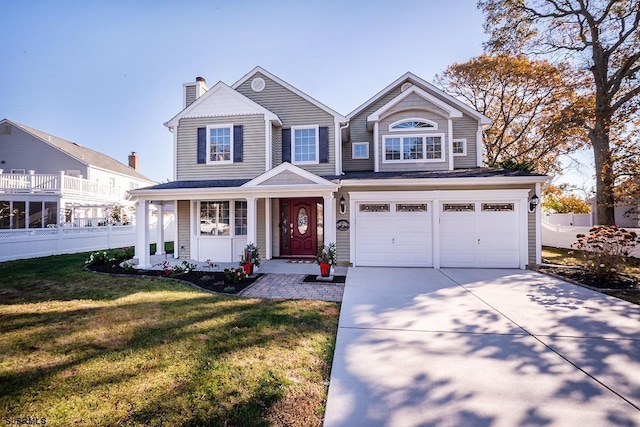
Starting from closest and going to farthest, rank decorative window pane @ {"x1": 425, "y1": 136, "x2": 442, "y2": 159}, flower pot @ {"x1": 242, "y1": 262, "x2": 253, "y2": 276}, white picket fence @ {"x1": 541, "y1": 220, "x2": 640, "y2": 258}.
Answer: flower pot @ {"x1": 242, "y1": 262, "x2": 253, "y2": 276}
decorative window pane @ {"x1": 425, "y1": 136, "x2": 442, "y2": 159}
white picket fence @ {"x1": 541, "y1": 220, "x2": 640, "y2": 258}

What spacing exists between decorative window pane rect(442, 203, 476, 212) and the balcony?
20.1 meters

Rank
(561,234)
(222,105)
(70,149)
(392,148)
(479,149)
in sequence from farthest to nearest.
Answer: (70,149)
(561,234)
(479,149)
(392,148)
(222,105)

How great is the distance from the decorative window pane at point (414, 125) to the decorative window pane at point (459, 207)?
3439mm

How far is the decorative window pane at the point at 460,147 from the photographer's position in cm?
1145

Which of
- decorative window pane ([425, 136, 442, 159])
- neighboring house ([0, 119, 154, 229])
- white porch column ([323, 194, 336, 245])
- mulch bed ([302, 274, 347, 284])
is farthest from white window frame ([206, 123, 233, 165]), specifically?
neighboring house ([0, 119, 154, 229])

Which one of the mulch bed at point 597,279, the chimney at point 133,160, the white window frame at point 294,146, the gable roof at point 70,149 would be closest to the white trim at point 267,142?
the white window frame at point 294,146

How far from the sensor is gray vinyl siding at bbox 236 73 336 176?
33.5 feet

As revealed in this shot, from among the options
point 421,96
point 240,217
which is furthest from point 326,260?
point 421,96

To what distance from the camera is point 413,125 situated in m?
10.5

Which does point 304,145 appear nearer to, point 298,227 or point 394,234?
point 298,227

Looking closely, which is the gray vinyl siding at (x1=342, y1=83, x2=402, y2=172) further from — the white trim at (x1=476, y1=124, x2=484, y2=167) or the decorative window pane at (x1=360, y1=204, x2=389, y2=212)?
the white trim at (x1=476, y1=124, x2=484, y2=167)

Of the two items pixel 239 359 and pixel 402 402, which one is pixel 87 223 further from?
pixel 402 402

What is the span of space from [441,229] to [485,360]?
5.91 meters

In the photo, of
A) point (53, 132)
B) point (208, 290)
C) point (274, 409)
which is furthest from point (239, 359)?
point (53, 132)
